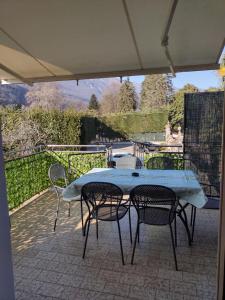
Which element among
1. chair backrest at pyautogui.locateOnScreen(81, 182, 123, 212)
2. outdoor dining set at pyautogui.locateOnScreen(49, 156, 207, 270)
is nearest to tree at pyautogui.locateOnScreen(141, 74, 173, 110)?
outdoor dining set at pyautogui.locateOnScreen(49, 156, 207, 270)

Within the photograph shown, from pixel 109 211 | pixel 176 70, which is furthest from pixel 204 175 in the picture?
pixel 109 211

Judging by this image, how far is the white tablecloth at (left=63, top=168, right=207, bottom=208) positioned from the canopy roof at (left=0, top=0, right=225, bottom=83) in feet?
4.21

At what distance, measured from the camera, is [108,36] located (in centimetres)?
227

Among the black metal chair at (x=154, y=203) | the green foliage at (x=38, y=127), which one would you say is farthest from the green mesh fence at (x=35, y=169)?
the green foliage at (x=38, y=127)

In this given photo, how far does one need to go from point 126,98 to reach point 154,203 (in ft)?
57.5

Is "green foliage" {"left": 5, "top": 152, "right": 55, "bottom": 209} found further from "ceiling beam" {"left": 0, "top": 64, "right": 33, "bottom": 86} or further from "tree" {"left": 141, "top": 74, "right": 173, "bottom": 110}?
"tree" {"left": 141, "top": 74, "right": 173, "bottom": 110}

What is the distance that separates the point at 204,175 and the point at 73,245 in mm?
2648

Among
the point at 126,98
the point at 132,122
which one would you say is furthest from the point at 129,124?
the point at 126,98

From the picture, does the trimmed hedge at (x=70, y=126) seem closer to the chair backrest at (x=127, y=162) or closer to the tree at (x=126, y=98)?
the chair backrest at (x=127, y=162)

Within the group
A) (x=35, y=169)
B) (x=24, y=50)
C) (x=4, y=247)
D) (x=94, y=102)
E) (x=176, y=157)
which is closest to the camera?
(x=4, y=247)

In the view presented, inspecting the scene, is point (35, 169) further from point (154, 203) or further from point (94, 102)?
point (94, 102)

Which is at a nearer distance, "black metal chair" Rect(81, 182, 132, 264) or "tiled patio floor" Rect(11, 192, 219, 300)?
"tiled patio floor" Rect(11, 192, 219, 300)

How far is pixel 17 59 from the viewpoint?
2.85 m

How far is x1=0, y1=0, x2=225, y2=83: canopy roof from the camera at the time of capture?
1.80 metres
